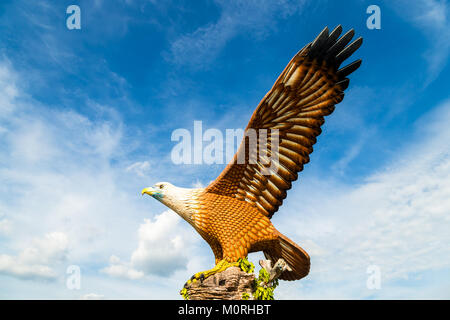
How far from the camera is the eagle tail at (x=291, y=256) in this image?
4.97 meters

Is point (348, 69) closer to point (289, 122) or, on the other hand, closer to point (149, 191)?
point (289, 122)

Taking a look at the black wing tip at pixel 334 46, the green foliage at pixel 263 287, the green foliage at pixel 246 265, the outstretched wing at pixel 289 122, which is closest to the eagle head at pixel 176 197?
the outstretched wing at pixel 289 122

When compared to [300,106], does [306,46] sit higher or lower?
higher

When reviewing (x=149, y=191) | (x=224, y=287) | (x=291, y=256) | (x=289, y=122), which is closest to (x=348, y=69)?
(x=289, y=122)

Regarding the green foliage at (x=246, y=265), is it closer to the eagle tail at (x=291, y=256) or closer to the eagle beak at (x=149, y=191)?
the eagle tail at (x=291, y=256)

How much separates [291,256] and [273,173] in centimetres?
140

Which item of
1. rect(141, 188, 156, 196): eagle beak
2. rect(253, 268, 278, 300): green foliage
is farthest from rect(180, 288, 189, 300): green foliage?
rect(141, 188, 156, 196): eagle beak

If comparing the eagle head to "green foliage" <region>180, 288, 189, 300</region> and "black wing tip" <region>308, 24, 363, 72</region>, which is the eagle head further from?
"black wing tip" <region>308, 24, 363, 72</region>

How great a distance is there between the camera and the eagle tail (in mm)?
4969

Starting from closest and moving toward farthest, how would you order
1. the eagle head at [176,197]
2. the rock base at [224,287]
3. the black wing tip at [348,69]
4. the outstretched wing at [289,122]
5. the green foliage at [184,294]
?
the rock base at [224,287], the green foliage at [184,294], the outstretched wing at [289,122], the black wing tip at [348,69], the eagle head at [176,197]
